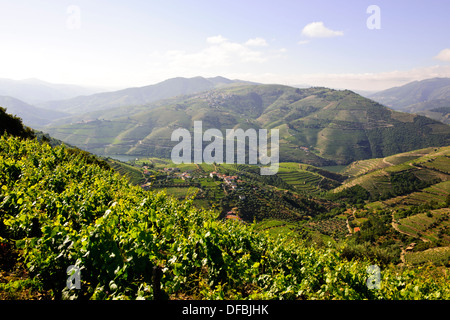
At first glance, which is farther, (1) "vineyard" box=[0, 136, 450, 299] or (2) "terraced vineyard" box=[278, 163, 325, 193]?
(2) "terraced vineyard" box=[278, 163, 325, 193]

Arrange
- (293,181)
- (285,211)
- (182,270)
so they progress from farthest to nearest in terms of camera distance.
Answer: (293,181)
(285,211)
(182,270)

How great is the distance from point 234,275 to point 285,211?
103m

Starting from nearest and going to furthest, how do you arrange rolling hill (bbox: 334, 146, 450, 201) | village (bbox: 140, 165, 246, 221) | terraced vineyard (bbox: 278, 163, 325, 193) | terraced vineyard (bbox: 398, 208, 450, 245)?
terraced vineyard (bbox: 398, 208, 450, 245), village (bbox: 140, 165, 246, 221), rolling hill (bbox: 334, 146, 450, 201), terraced vineyard (bbox: 278, 163, 325, 193)

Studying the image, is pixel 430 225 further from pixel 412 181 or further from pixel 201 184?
pixel 201 184

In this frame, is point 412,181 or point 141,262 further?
point 412,181

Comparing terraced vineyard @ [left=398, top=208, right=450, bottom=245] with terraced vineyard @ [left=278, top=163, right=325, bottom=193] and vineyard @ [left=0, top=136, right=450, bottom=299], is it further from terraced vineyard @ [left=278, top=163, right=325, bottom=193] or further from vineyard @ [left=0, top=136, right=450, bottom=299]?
vineyard @ [left=0, top=136, right=450, bottom=299]

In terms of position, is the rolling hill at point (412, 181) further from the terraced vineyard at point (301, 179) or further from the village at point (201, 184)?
the village at point (201, 184)

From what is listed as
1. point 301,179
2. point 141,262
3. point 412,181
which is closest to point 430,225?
point 412,181

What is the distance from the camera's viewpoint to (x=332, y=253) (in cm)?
941

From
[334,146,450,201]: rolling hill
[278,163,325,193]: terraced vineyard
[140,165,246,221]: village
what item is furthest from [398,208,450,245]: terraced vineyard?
[278,163,325,193]: terraced vineyard

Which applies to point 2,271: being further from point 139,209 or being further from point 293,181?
point 293,181

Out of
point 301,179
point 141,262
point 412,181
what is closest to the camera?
point 141,262

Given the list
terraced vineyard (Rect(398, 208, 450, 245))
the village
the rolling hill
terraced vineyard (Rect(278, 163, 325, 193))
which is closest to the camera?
terraced vineyard (Rect(398, 208, 450, 245))
